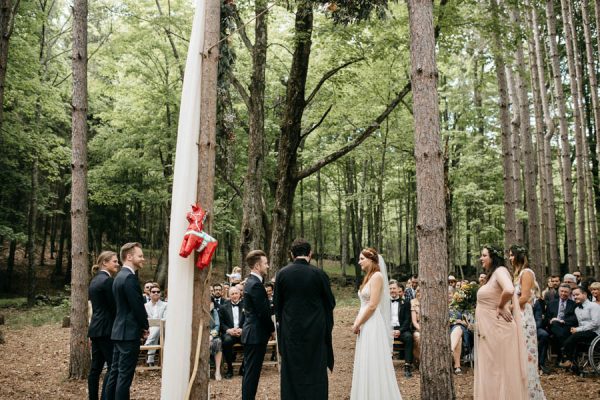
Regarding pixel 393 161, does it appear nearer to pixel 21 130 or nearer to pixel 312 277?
pixel 21 130

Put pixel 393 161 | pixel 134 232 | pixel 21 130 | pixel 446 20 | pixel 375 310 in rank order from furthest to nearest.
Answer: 1. pixel 134 232
2. pixel 393 161
3. pixel 21 130
4. pixel 446 20
5. pixel 375 310

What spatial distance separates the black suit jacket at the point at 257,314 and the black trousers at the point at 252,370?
9 cm

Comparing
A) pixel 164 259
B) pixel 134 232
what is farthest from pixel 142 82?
pixel 134 232

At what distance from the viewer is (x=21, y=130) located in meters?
16.1

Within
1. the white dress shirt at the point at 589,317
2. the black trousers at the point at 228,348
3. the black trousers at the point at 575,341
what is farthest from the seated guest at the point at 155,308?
the white dress shirt at the point at 589,317

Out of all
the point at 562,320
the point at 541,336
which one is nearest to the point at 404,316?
the point at 541,336

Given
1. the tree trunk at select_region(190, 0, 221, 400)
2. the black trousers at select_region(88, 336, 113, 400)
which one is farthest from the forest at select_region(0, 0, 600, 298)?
the black trousers at select_region(88, 336, 113, 400)

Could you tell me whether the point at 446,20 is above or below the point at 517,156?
above

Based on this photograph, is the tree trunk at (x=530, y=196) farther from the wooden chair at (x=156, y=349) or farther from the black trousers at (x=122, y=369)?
the black trousers at (x=122, y=369)

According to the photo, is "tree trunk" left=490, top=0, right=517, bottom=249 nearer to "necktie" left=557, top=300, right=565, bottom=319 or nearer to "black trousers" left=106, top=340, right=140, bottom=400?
"necktie" left=557, top=300, right=565, bottom=319

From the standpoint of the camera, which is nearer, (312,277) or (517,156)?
(312,277)

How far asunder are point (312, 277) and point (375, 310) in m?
1.38

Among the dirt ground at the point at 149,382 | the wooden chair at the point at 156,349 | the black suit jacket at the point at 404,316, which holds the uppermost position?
the black suit jacket at the point at 404,316

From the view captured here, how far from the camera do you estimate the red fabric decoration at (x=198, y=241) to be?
377 centimetres
